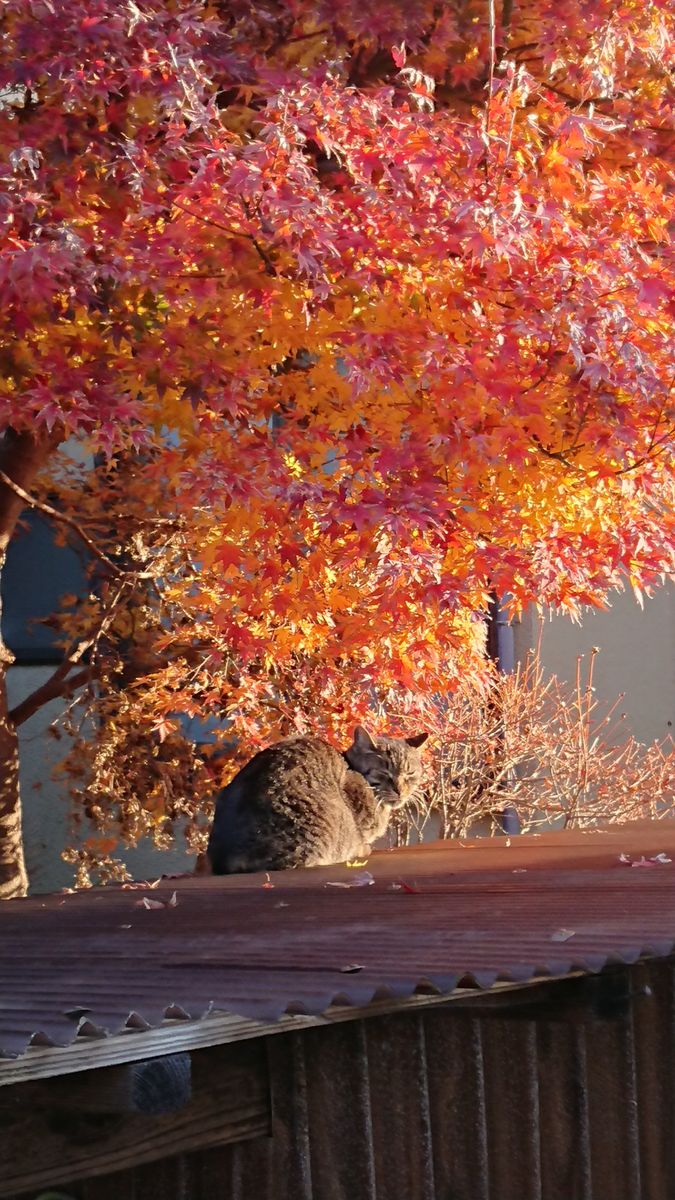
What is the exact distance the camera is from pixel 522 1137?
367cm

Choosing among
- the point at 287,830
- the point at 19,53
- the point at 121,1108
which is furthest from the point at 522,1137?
the point at 19,53

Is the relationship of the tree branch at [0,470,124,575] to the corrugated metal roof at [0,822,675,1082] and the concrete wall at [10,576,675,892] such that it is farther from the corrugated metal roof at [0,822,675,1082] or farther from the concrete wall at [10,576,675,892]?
the concrete wall at [10,576,675,892]

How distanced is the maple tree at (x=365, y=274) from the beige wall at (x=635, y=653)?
20.9 ft

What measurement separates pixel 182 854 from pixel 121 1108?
30.9 ft

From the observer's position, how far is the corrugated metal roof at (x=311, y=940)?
94.1 inches

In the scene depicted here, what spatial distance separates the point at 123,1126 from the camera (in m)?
2.65

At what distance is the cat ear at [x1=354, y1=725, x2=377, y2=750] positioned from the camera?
788 centimetres

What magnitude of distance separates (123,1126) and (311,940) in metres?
0.69

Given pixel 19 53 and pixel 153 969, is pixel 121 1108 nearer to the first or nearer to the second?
pixel 153 969

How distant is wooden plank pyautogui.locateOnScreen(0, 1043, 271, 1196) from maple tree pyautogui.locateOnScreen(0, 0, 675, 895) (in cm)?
321

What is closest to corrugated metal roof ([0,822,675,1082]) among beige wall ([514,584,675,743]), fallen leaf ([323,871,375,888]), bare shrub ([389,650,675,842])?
fallen leaf ([323,871,375,888])

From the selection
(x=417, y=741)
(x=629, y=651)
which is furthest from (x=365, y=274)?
(x=629, y=651)

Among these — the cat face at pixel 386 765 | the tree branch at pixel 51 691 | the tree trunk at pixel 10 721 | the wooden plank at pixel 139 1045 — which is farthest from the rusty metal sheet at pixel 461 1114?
the tree branch at pixel 51 691

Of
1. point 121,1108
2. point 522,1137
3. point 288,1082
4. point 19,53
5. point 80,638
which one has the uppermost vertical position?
point 19,53
